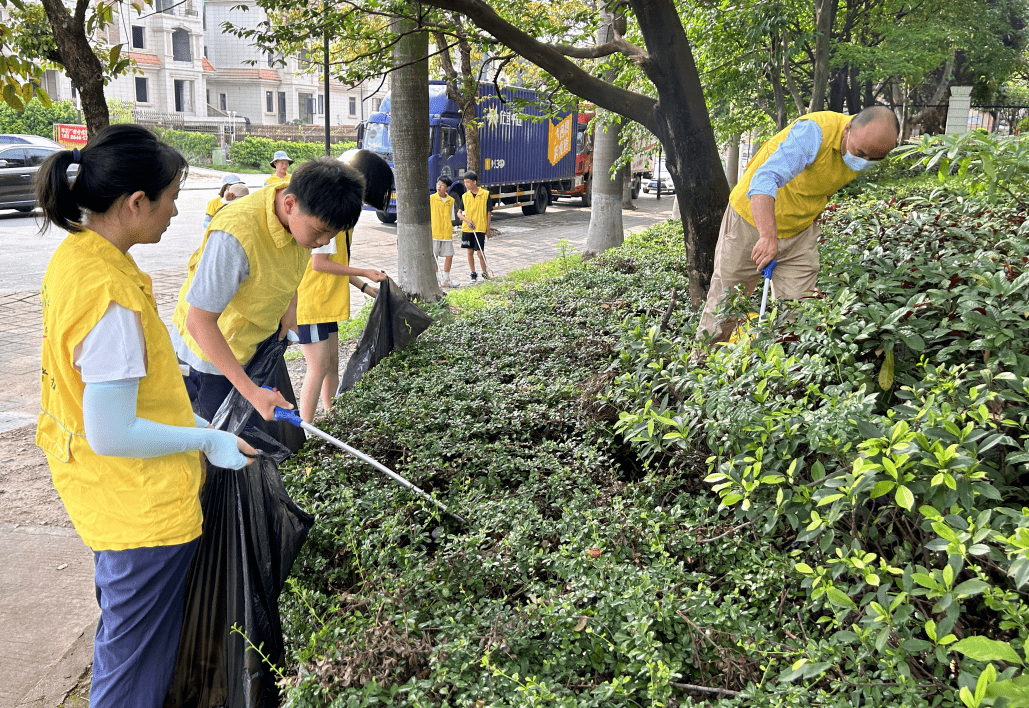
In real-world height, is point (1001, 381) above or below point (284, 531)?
above

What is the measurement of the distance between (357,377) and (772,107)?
8.62 m

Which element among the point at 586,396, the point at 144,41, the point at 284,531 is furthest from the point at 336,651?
the point at 144,41

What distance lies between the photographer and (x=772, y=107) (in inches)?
444

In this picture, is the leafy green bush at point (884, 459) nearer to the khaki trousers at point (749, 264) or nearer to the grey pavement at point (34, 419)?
the khaki trousers at point (749, 264)

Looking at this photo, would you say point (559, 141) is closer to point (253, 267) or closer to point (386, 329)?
point (386, 329)

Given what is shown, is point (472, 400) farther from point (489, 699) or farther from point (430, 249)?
point (430, 249)

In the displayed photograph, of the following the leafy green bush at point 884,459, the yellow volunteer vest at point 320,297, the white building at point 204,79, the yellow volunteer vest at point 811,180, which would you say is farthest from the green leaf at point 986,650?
the white building at point 204,79

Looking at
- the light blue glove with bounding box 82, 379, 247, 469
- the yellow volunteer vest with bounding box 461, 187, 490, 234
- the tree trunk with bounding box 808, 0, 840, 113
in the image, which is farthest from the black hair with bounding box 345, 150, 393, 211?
the yellow volunteer vest with bounding box 461, 187, 490, 234

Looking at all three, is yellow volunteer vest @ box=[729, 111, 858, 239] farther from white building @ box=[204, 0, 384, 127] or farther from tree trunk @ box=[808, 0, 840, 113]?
white building @ box=[204, 0, 384, 127]

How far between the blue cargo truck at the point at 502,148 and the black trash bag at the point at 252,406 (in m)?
10.6

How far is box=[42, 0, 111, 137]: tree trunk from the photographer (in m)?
4.81

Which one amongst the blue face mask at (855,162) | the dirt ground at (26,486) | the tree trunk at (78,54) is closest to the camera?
the blue face mask at (855,162)

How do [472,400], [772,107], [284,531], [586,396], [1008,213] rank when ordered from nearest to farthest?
[284,531], [1008,213], [586,396], [472,400], [772,107]

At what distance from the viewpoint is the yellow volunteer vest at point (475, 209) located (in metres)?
11.9
